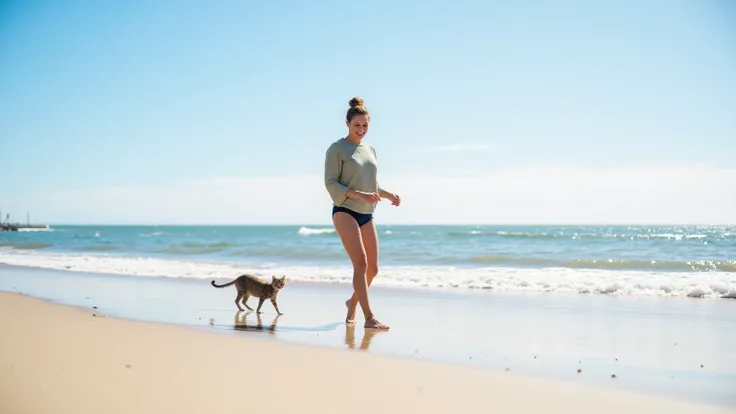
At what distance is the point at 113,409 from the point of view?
2678mm

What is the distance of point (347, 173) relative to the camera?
17.1 feet

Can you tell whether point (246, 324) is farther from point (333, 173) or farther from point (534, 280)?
point (534, 280)

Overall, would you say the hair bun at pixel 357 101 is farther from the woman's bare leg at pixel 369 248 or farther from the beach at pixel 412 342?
the beach at pixel 412 342

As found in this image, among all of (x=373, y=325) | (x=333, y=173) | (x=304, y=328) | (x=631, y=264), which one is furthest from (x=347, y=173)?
(x=631, y=264)

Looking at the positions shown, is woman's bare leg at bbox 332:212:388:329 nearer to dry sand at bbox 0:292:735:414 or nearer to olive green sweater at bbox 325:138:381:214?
olive green sweater at bbox 325:138:381:214

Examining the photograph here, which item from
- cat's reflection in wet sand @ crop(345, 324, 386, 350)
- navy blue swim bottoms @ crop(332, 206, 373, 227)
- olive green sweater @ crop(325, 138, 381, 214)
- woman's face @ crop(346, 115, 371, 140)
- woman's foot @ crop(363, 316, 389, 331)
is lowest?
cat's reflection in wet sand @ crop(345, 324, 386, 350)

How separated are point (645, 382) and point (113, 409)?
288 centimetres

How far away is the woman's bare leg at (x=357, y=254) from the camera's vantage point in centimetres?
517

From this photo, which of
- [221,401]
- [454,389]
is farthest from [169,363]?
[454,389]

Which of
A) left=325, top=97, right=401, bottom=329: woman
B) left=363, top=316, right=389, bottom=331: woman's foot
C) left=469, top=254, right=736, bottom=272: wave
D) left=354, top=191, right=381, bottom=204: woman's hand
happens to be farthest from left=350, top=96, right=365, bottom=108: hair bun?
left=469, top=254, right=736, bottom=272: wave

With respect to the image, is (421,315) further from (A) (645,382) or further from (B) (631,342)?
(A) (645,382)

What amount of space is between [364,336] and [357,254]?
720 mm

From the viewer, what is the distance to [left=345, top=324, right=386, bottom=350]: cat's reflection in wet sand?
442 centimetres

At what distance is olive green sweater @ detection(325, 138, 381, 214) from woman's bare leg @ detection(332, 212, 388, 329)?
134 millimetres
